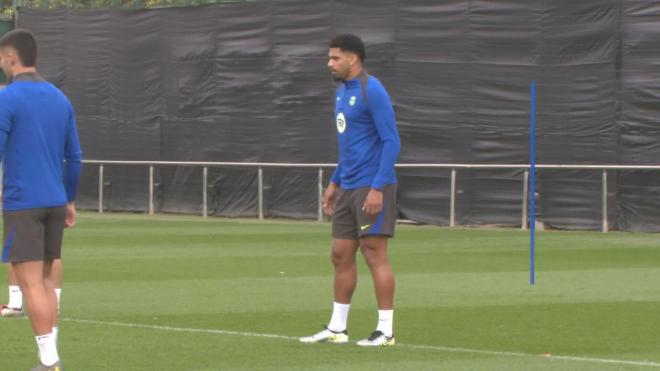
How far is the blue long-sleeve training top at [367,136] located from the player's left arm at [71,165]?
2.14 metres

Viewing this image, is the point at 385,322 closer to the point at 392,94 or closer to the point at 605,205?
the point at 605,205

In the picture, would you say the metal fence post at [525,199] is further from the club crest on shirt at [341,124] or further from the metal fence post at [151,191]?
the club crest on shirt at [341,124]

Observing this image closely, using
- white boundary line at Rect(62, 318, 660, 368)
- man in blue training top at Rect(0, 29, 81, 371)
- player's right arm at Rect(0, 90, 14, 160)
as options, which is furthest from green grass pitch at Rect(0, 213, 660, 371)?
player's right arm at Rect(0, 90, 14, 160)

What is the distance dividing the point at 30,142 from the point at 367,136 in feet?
8.84

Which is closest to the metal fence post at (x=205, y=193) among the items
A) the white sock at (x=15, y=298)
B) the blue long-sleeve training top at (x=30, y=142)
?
the white sock at (x=15, y=298)

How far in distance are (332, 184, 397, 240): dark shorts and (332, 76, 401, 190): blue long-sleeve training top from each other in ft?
0.22

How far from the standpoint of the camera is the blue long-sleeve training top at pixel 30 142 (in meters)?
9.65

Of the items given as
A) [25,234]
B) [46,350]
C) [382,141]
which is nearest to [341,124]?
[382,141]

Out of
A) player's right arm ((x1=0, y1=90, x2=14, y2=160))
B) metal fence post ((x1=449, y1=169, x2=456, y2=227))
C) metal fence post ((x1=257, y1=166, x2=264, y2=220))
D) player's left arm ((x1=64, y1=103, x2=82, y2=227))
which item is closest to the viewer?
player's right arm ((x1=0, y1=90, x2=14, y2=160))

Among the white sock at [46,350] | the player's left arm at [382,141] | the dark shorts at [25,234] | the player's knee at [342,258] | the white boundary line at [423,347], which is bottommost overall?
the white boundary line at [423,347]

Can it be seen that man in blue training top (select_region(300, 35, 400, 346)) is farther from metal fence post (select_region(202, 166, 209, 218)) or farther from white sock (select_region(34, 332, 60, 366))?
metal fence post (select_region(202, 166, 209, 218))

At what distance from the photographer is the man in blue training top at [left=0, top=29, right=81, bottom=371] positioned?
31.7 ft

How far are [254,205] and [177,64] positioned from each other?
3747 millimetres

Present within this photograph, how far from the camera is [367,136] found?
11547 mm
